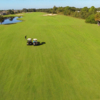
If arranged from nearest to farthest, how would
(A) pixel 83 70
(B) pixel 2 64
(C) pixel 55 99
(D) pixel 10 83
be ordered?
(C) pixel 55 99
(D) pixel 10 83
(A) pixel 83 70
(B) pixel 2 64

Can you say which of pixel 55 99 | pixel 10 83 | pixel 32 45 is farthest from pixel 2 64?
pixel 55 99

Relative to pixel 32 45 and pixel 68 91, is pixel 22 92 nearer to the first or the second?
pixel 68 91

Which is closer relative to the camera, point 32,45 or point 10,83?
point 10,83

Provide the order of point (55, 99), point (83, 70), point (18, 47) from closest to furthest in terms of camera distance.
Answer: point (55, 99) < point (83, 70) < point (18, 47)

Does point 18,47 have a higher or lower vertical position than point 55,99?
higher

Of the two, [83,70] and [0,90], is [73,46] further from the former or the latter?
[0,90]

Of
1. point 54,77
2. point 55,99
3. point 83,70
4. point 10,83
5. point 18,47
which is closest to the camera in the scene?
point 55,99

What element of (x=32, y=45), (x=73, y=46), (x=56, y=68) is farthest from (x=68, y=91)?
(x=32, y=45)

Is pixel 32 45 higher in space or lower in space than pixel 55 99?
higher

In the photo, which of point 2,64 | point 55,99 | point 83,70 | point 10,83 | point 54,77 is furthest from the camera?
point 2,64
